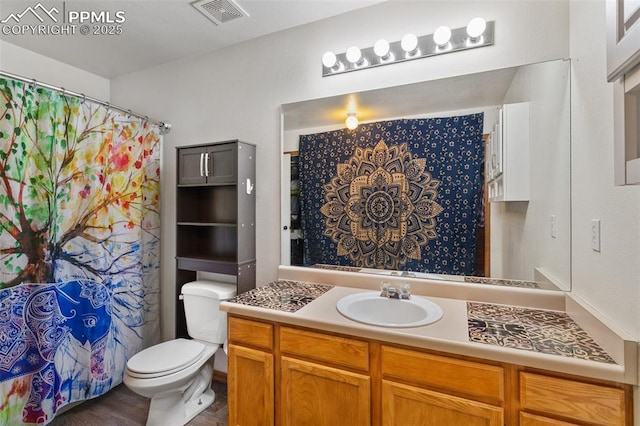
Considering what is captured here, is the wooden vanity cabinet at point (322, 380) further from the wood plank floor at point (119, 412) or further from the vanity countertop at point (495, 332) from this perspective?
the wood plank floor at point (119, 412)

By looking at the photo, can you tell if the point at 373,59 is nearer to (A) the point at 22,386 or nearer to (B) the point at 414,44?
(B) the point at 414,44

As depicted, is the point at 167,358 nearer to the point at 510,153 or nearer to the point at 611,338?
the point at 611,338

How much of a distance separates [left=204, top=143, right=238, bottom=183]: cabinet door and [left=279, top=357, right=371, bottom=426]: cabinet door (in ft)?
3.91

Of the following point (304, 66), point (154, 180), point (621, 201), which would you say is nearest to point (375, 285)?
point (621, 201)

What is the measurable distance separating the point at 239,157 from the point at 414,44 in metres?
1.22

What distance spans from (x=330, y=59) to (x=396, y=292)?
1.41 m

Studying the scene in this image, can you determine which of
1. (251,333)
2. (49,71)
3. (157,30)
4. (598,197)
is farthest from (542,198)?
(49,71)

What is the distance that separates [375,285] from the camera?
175 centimetres

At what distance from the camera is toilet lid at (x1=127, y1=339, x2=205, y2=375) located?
169 cm

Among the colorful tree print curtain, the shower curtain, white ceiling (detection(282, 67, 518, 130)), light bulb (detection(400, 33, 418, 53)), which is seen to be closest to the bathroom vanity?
the colorful tree print curtain

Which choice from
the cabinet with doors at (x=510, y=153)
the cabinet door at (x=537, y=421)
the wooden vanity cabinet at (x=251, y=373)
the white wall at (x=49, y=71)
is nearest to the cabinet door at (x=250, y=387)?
the wooden vanity cabinet at (x=251, y=373)

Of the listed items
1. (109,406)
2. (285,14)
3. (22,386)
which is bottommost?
(109,406)

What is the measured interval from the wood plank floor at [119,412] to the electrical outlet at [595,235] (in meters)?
2.14

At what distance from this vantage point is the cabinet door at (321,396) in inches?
48.8
